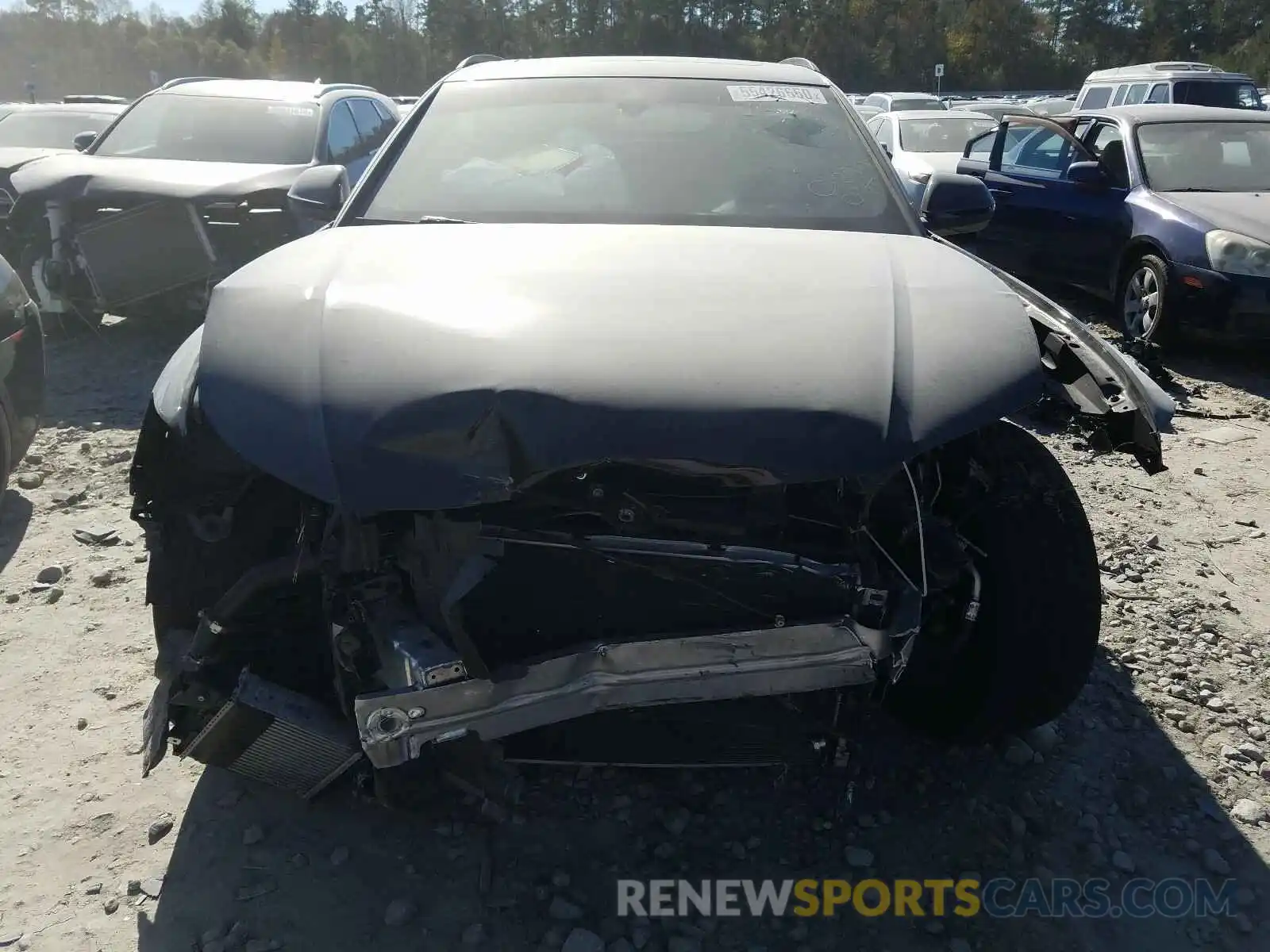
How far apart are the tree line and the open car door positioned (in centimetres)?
3926

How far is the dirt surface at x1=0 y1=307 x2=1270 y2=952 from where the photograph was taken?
2.18 m

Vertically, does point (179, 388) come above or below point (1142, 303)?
above

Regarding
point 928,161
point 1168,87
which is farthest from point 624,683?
point 1168,87

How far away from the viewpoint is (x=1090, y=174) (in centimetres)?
697

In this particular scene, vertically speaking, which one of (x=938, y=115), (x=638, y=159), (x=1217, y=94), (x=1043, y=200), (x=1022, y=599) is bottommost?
(x=1022, y=599)

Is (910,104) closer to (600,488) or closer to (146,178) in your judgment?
(146,178)

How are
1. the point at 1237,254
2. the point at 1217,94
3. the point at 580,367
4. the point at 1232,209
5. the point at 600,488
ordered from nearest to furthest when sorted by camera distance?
the point at 580,367 → the point at 600,488 → the point at 1237,254 → the point at 1232,209 → the point at 1217,94

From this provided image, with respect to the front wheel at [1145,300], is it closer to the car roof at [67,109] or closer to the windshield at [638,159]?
the windshield at [638,159]

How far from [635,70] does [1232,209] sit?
485 cm

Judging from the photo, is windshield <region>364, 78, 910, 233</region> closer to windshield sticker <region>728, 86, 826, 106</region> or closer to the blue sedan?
windshield sticker <region>728, 86, 826, 106</region>

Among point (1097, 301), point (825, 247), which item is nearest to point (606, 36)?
point (1097, 301)

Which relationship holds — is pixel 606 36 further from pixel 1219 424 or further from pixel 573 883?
pixel 573 883

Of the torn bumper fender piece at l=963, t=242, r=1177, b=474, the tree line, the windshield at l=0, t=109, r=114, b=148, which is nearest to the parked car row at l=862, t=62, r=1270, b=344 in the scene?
the torn bumper fender piece at l=963, t=242, r=1177, b=474

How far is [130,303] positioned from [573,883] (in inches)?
197
